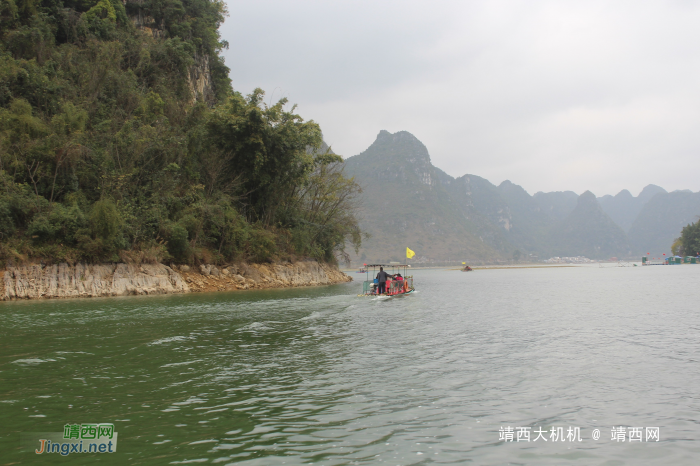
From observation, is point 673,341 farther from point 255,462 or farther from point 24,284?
point 24,284

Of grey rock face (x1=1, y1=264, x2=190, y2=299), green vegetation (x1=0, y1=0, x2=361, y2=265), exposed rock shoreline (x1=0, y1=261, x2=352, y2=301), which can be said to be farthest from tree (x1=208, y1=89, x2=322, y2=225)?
grey rock face (x1=1, y1=264, x2=190, y2=299)

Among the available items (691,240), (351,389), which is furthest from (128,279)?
(691,240)

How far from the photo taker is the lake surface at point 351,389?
5.28 m

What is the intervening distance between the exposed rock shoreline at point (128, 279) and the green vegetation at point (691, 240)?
100 meters

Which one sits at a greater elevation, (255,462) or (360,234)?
(360,234)

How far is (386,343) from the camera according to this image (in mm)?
12117

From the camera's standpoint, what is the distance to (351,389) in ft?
25.5

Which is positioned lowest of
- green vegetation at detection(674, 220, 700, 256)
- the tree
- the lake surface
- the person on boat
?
the lake surface

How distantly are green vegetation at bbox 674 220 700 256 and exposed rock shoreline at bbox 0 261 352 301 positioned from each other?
10044 centimetres

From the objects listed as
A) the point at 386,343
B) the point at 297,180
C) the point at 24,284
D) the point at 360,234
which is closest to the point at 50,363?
the point at 386,343

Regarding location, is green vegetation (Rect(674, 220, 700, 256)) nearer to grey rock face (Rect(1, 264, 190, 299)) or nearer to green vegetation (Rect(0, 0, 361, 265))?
green vegetation (Rect(0, 0, 361, 265))

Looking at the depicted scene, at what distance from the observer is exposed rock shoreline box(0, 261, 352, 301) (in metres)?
23.7

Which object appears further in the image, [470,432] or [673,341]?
[673,341]

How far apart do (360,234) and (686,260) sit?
9078 centimetres
